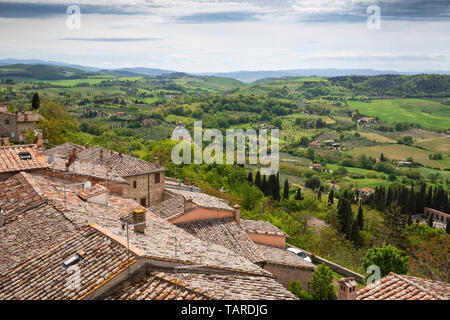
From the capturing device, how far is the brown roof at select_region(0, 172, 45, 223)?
44.4 ft

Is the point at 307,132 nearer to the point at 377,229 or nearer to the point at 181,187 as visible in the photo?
the point at 377,229

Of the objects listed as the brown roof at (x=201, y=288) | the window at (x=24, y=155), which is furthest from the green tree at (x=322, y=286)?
the window at (x=24, y=155)

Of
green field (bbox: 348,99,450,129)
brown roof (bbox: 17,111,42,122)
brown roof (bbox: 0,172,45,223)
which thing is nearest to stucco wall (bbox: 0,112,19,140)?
brown roof (bbox: 17,111,42,122)

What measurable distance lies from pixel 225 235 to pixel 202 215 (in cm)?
A: 165

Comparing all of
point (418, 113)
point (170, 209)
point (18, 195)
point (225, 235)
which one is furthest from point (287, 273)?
point (418, 113)

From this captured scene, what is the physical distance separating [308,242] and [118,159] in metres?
16.2

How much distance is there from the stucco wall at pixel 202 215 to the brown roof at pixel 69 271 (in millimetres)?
9739

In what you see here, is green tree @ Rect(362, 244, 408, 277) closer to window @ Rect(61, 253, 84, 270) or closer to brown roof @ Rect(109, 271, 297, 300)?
brown roof @ Rect(109, 271, 297, 300)

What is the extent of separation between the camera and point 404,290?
10.9 m

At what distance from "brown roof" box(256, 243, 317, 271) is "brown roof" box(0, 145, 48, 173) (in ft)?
38.3

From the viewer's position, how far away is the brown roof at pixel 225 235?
19.3 meters

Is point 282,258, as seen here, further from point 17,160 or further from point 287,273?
point 17,160

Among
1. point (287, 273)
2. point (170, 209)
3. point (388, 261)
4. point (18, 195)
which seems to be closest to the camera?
point (18, 195)

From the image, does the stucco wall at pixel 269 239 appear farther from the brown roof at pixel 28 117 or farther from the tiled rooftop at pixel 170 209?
the brown roof at pixel 28 117
